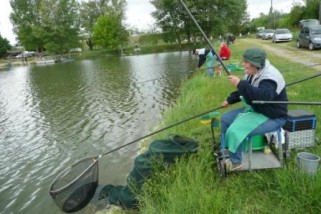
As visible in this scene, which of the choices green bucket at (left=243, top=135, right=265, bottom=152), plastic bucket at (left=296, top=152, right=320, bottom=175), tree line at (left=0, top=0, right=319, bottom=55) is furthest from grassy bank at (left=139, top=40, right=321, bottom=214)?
tree line at (left=0, top=0, right=319, bottom=55)

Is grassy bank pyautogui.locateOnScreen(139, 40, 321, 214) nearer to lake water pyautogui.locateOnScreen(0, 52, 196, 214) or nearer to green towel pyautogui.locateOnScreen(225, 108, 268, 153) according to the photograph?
green towel pyautogui.locateOnScreen(225, 108, 268, 153)

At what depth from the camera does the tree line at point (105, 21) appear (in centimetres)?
5041

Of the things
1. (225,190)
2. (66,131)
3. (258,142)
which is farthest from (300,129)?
(66,131)

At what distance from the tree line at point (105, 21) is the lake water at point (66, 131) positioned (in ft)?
102

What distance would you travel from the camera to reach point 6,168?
7871 mm

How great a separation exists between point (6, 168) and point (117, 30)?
55589 mm

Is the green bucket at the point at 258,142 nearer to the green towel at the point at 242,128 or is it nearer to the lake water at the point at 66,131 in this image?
the green towel at the point at 242,128

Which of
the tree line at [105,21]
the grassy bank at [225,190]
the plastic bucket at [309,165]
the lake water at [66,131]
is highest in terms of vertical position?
the tree line at [105,21]

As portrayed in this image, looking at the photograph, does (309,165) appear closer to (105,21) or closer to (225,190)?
(225,190)

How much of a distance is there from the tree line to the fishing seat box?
41668mm

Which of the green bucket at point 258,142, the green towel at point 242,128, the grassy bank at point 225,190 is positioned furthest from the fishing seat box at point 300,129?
the green towel at point 242,128

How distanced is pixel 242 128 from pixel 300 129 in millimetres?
1212

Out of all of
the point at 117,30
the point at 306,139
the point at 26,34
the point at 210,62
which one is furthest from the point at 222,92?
the point at 26,34

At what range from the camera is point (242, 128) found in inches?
160
